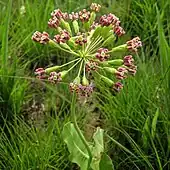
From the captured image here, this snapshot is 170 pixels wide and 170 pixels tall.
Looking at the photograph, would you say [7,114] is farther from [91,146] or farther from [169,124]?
[169,124]

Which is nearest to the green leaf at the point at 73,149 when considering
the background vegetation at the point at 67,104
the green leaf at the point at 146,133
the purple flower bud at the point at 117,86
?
the background vegetation at the point at 67,104

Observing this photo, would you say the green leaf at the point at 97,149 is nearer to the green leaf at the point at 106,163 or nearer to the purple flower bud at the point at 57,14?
the green leaf at the point at 106,163

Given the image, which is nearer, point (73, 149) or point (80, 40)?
point (80, 40)

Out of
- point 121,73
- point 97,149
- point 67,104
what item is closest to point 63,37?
point 121,73

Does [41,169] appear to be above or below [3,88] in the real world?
below

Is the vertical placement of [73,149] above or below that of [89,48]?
below

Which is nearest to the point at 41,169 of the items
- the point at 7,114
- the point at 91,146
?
the point at 91,146

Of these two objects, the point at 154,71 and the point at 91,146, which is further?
the point at 154,71

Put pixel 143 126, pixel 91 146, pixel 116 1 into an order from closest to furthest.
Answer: pixel 91 146
pixel 143 126
pixel 116 1

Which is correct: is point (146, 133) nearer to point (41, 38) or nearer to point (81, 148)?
point (81, 148)
